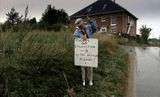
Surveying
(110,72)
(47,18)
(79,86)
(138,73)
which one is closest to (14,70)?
(79,86)

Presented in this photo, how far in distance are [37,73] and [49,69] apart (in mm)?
422

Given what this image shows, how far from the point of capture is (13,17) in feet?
19.6

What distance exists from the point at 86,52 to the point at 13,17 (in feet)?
6.41

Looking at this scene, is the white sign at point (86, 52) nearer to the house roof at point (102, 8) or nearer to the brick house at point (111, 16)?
the brick house at point (111, 16)

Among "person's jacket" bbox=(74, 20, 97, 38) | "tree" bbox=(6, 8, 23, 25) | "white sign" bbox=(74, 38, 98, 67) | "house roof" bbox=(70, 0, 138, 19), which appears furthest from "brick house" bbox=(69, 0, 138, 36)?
"tree" bbox=(6, 8, 23, 25)

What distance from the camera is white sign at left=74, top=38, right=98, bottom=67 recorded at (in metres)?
6.14

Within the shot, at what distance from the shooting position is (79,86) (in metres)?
6.35

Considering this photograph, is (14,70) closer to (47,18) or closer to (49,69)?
(49,69)

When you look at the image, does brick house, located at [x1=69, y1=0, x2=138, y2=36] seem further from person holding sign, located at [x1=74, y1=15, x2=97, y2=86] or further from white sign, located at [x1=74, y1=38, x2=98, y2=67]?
white sign, located at [x1=74, y1=38, x2=98, y2=67]

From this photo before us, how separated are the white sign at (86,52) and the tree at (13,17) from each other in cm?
151

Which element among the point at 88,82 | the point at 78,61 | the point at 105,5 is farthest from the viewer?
the point at 105,5

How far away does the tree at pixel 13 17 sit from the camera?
19.0ft

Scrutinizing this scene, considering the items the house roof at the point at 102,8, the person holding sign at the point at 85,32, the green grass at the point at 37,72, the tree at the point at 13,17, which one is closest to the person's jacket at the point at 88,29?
the person holding sign at the point at 85,32

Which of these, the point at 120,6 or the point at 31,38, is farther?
the point at 120,6
